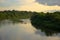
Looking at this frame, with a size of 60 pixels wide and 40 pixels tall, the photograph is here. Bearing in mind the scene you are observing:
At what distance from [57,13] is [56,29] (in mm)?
775

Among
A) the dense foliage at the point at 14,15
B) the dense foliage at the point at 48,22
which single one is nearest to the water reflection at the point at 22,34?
the dense foliage at the point at 48,22

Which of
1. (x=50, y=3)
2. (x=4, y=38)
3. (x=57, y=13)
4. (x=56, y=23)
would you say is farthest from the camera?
(x=57, y=13)

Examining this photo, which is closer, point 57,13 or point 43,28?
point 43,28

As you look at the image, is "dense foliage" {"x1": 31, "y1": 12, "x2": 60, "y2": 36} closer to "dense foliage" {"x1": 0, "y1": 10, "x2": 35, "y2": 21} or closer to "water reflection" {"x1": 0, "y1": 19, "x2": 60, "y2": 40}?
"water reflection" {"x1": 0, "y1": 19, "x2": 60, "y2": 40}

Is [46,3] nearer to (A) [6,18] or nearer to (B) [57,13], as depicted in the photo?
(B) [57,13]

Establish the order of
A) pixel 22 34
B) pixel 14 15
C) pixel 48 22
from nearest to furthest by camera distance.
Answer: pixel 22 34
pixel 48 22
pixel 14 15

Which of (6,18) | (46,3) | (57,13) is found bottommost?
(6,18)

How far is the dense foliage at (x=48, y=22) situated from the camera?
3.68 m

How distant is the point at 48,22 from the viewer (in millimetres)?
4141

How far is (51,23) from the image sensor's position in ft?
13.0

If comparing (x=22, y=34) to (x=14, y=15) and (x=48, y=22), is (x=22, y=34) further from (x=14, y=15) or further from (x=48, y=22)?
(x=14, y=15)

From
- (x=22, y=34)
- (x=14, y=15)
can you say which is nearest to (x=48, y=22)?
(x=22, y=34)

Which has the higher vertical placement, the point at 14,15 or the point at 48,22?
the point at 48,22


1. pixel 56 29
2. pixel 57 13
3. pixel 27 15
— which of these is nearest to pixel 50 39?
pixel 56 29
